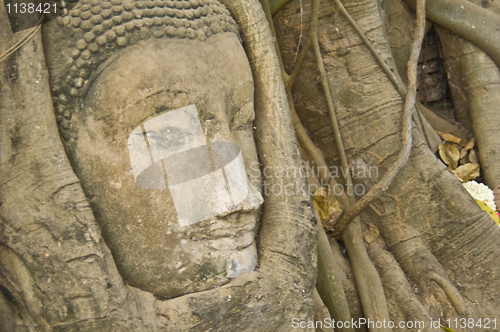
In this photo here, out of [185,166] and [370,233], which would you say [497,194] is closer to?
[370,233]

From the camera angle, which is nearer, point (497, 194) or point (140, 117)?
point (140, 117)

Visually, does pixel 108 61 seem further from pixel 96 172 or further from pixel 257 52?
pixel 257 52

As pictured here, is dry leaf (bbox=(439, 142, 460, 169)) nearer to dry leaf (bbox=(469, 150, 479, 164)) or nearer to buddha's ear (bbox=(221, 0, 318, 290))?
dry leaf (bbox=(469, 150, 479, 164))

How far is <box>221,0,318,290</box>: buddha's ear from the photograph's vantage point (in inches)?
54.5

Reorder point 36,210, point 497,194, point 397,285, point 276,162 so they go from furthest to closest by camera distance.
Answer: point 497,194, point 397,285, point 276,162, point 36,210

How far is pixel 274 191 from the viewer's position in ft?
4.78

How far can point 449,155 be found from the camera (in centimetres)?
236

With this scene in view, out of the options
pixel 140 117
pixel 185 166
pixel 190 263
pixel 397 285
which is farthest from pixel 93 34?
pixel 397 285

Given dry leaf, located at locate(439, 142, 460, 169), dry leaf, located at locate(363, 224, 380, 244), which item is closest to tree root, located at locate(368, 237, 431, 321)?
dry leaf, located at locate(363, 224, 380, 244)

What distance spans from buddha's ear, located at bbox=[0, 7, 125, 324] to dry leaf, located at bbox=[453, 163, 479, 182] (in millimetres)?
2104

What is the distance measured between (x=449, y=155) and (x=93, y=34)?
2070 millimetres

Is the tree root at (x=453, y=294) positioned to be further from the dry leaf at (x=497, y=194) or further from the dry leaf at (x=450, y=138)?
the dry leaf at (x=450, y=138)

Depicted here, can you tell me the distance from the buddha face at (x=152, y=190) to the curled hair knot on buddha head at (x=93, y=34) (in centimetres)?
3

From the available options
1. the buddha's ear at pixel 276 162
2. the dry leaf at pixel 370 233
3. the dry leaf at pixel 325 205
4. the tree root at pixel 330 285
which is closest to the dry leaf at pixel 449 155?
the dry leaf at pixel 370 233
